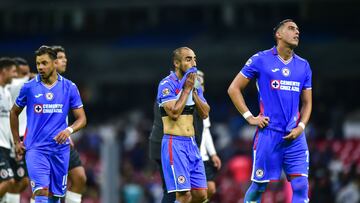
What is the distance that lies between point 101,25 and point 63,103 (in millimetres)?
22046

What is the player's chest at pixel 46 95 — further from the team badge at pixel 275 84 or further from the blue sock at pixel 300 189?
the blue sock at pixel 300 189

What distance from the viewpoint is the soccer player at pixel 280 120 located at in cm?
1405

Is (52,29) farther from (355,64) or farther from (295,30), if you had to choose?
(295,30)

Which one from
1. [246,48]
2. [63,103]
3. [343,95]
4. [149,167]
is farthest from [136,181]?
[63,103]

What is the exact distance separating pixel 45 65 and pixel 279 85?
10.8ft

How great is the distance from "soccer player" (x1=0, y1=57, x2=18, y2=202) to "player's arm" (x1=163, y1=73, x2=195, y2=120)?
11.2 ft

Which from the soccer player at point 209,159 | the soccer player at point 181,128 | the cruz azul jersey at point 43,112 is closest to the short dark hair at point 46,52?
the cruz azul jersey at point 43,112

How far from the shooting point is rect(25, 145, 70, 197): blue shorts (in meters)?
14.5

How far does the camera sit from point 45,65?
1457cm

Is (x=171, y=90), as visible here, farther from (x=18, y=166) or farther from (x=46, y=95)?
(x=18, y=166)

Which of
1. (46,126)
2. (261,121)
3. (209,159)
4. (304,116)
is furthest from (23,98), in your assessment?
(304,116)

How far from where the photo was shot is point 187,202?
568 inches

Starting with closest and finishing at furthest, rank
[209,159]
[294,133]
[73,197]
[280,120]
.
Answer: [294,133], [280,120], [73,197], [209,159]

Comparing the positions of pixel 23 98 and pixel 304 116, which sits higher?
pixel 23 98
